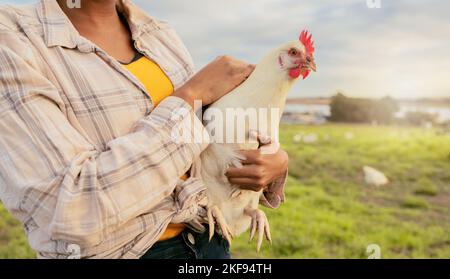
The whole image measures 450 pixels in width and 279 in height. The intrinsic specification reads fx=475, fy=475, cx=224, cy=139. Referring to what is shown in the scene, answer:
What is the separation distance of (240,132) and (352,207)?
376 centimetres

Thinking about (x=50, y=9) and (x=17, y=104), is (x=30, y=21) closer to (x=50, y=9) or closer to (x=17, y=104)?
(x=50, y=9)

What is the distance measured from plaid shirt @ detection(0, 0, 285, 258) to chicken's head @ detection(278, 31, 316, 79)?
16.7 inches

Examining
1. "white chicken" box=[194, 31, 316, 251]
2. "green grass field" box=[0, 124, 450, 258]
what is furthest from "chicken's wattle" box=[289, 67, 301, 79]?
"green grass field" box=[0, 124, 450, 258]

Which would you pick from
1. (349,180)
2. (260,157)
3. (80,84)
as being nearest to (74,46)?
(80,84)

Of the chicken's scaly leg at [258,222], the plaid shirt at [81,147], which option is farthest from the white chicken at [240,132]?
the plaid shirt at [81,147]

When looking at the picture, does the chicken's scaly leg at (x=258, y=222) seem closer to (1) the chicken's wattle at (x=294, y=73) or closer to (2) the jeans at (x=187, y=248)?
(2) the jeans at (x=187, y=248)

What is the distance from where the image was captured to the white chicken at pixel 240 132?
42.5 inches

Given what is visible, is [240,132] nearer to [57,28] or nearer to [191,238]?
[191,238]

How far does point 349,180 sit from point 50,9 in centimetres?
473

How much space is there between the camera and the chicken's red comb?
1.30 meters

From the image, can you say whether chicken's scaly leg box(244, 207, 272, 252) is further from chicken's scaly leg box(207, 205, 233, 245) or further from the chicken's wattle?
the chicken's wattle

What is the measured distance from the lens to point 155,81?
1.00 meters
